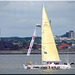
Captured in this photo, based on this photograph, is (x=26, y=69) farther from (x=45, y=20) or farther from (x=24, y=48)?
(x=24, y=48)

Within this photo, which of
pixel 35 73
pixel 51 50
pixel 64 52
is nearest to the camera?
pixel 35 73

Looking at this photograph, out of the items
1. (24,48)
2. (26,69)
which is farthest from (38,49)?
(26,69)

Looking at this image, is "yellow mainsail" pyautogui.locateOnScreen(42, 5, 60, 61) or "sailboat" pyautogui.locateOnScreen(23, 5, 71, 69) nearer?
"sailboat" pyautogui.locateOnScreen(23, 5, 71, 69)

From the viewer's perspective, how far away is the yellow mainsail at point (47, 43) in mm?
50916

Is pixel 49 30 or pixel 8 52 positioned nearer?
pixel 49 30

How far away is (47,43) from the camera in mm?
51812

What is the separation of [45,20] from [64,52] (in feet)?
429

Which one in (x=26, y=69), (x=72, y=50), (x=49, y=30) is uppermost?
(x=49, y=30)

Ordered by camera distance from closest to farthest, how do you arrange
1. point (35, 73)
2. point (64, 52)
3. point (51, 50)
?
point (35, 73)
point (51, 50)
point (64, 52)

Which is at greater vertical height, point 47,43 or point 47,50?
point 47,43

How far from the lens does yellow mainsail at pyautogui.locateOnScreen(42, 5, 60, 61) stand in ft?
167

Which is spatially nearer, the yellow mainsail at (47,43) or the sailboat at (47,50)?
the sailboat at (47,50)

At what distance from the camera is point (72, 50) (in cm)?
18762

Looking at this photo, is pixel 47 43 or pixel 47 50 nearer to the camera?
pixel 47 43
